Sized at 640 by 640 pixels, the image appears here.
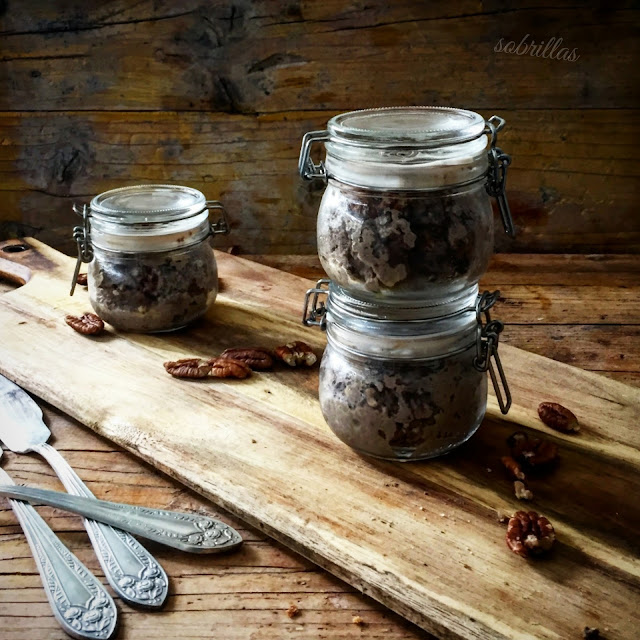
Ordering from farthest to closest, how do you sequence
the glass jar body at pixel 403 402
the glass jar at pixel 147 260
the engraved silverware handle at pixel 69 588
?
the glass jar at pixel 147 260 → the glass jar body at pixel 403 402 → the engraved silverware handle at pixel 69 588

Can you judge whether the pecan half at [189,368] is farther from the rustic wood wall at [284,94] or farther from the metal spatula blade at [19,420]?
the rustic wood wall at [284,94]

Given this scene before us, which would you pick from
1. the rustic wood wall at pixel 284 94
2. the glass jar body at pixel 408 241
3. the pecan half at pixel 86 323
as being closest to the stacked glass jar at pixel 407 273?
the glass jar body at pixel 408 241

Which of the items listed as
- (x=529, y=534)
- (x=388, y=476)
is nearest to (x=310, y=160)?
(x=388, y=476)

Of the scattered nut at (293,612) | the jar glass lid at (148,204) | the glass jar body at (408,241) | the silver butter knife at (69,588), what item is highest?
the glass jar body at (408,241)

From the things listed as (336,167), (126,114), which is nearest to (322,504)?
(336,167)

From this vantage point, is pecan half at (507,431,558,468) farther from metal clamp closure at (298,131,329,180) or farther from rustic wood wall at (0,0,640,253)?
rustic wood wall at (0,0,640,253)

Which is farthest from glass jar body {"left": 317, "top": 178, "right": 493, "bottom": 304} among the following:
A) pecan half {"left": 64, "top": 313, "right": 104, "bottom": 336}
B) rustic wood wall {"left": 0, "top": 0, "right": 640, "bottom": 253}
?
rustic wood wall {"left": 0, "top": 0, "right": 640, "bottom": 253}

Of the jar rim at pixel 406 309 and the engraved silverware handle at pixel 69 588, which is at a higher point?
the jar rim at pixel 406 309
